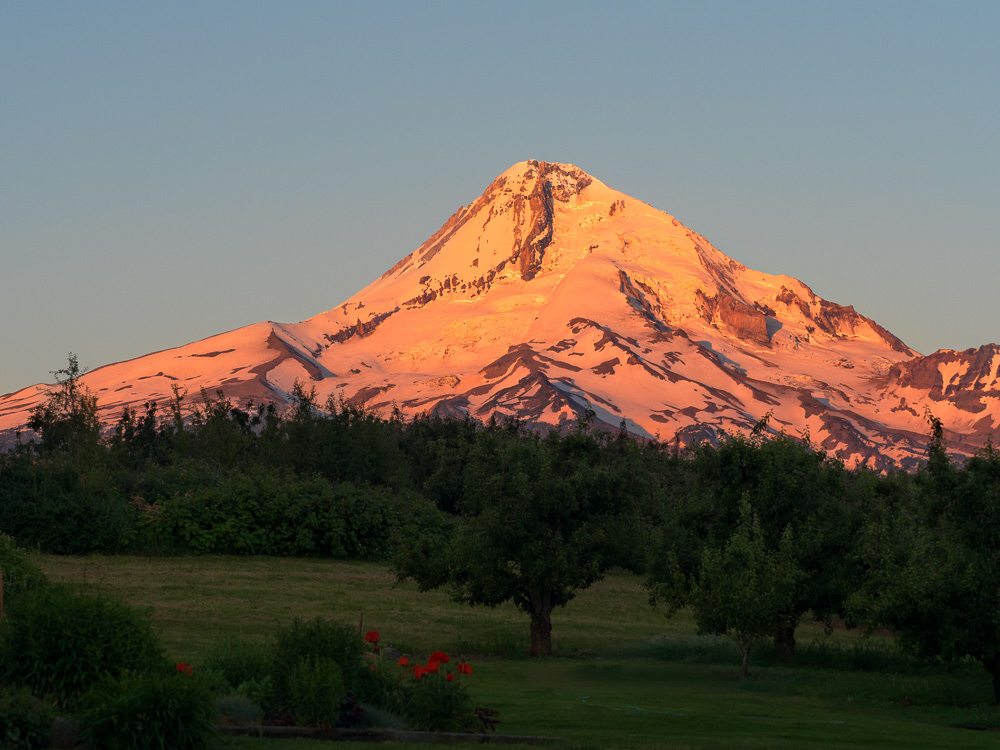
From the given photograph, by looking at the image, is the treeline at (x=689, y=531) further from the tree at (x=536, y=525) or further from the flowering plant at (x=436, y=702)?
the flowering plant at (x=436, y=702)

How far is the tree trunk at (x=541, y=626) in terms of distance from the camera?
3450 cm

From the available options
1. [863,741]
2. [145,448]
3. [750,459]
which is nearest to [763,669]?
[750,459]

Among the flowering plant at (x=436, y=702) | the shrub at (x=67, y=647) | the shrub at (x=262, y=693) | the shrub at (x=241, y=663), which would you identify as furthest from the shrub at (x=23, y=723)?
the flowering plant at (x=436, y=702)

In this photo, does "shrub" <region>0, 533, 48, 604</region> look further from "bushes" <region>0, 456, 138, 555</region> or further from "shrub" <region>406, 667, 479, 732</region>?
"bushes" <region>0, 456, 138, 555</region>

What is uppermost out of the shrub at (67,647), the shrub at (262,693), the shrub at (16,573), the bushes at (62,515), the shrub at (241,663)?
the bushes at (62,515)

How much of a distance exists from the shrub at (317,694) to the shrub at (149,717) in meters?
2.06

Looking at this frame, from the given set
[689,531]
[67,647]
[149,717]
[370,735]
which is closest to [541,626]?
[689,531]

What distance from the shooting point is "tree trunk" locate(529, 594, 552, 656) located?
34.5 m

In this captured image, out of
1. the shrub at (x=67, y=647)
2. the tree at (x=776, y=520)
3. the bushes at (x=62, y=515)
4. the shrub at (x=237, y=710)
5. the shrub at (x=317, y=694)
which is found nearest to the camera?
the shrub at (x=67, y=647)

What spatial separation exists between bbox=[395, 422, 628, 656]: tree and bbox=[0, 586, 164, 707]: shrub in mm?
16930

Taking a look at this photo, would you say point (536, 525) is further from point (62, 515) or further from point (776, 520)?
point (62, 515)

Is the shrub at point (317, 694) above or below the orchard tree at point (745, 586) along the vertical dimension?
below

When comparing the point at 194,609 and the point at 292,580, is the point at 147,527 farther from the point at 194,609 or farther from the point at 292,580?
the point at 194,609

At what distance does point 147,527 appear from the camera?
57156 mm
